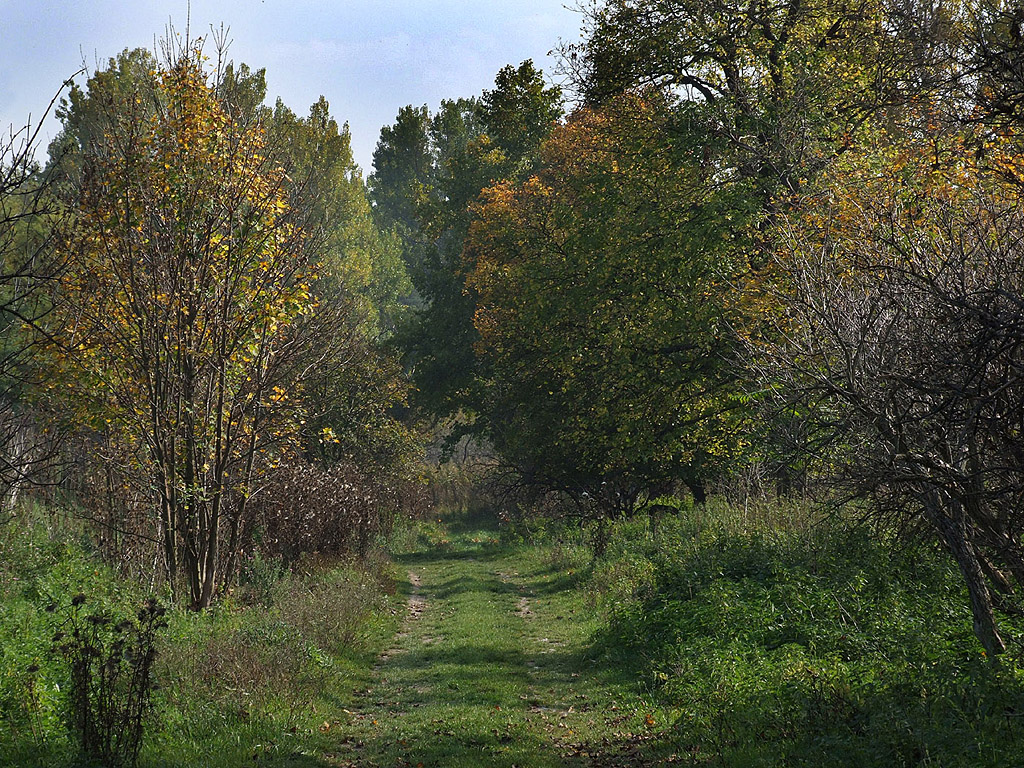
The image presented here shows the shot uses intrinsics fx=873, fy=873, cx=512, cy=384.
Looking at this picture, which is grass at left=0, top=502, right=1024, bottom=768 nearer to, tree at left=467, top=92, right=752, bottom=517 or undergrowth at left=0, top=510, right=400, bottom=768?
undergrowth at left=0, top=510, right=400, bottom=768

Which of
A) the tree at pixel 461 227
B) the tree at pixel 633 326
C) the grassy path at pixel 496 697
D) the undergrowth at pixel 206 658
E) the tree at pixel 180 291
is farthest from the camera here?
the tree at pixel 461 227

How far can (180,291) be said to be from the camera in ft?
37.6

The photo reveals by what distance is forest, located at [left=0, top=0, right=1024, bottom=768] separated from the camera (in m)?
6.62

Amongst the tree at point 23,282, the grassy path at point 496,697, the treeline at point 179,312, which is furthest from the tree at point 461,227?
the treeline at point 179,312

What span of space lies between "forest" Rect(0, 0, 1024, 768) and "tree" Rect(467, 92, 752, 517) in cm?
12

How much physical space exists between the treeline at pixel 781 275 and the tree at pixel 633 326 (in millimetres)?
70

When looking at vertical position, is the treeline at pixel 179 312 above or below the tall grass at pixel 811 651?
above

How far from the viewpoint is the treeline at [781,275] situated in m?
6.19

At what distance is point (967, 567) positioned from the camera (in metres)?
7.05

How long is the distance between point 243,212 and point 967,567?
9.66 meters

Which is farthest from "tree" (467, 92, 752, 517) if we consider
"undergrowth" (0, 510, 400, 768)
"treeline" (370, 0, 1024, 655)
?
"undergrowth" (0, 510, 400, 768)

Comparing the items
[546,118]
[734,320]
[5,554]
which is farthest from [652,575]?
[546,118]

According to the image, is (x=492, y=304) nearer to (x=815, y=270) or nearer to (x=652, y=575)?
(x=652, y=575)

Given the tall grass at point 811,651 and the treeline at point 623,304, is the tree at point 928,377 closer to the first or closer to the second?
the treeline at point 623,304
